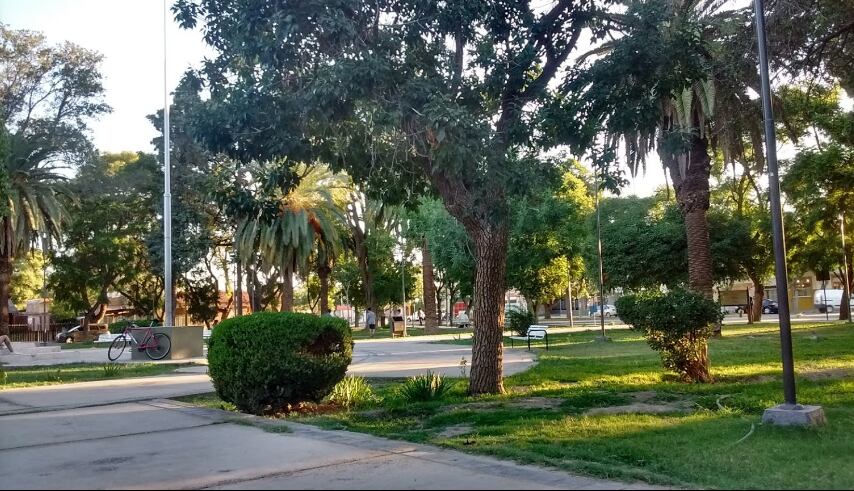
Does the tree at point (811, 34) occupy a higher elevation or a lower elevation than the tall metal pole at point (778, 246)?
higher

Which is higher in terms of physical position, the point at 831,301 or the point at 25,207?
the point at 25,207

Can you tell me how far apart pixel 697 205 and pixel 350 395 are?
15532mm

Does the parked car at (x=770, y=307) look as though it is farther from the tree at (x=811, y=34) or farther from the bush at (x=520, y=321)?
the tree at (x=811, y=34)

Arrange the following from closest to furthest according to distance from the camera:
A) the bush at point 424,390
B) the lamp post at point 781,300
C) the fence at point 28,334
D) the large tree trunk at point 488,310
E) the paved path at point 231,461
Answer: the paved path at point 231,461 < the lamp post at point 781,300 < the bush at point 424,390 < the large tree trunk at point 488,310 < the fence at point 28,334

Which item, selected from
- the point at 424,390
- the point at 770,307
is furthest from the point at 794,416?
the point at 770,307

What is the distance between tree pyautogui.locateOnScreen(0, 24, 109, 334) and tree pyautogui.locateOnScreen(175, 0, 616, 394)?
2521cm

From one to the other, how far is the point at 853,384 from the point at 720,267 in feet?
76.0

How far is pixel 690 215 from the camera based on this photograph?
2273 centimetres

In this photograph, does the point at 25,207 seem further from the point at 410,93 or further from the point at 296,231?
the point at 410,93

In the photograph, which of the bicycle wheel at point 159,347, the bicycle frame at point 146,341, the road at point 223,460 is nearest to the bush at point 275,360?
the road at point 223,460

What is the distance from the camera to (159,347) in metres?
22.0

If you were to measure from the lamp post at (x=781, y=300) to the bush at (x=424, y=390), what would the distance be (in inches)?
184

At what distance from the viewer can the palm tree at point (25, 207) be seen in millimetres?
32719

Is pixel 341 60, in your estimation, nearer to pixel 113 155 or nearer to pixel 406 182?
pixel 406 182
